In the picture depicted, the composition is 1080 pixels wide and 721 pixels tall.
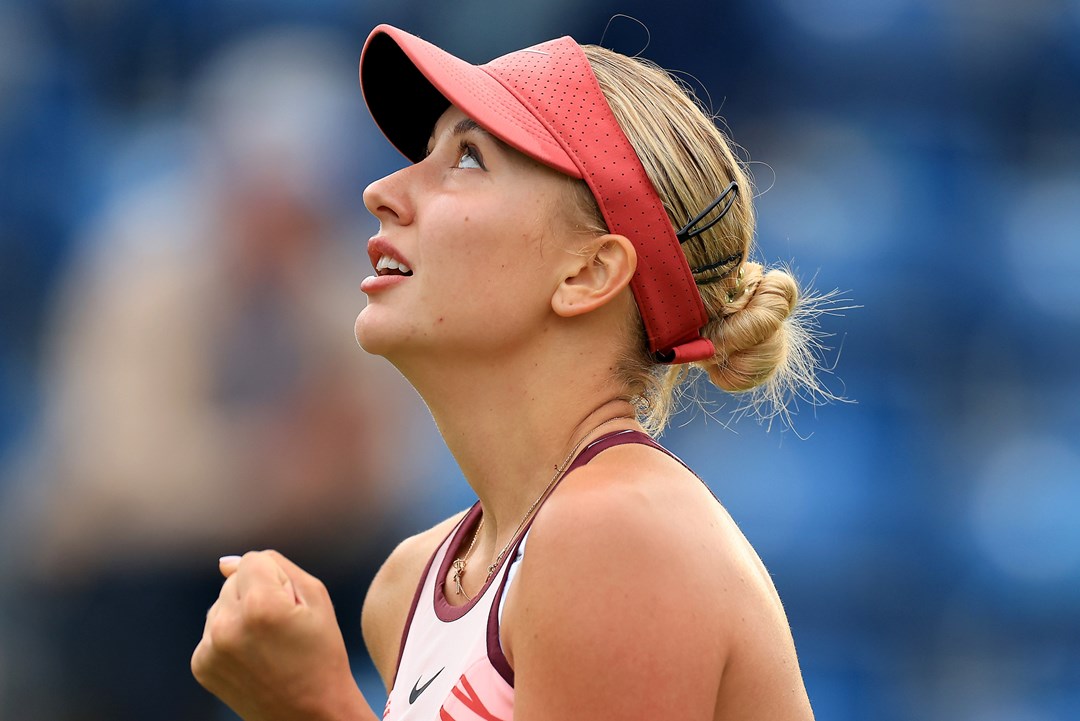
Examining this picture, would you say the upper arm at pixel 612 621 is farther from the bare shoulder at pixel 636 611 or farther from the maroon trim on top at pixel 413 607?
the maroon trim on top at pixel 413 607

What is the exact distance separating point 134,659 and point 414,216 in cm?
203

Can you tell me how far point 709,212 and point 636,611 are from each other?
67 centimetres

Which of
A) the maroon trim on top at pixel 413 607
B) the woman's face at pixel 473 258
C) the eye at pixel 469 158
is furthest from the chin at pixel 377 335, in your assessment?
the maroon trim on top at pixel 413 607

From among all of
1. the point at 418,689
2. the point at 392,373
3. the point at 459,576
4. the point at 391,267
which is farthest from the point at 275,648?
the point at 392,373

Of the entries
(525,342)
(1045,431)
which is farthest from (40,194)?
(1045,431)

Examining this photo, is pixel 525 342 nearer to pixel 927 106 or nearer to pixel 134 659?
→ pixel 134 659

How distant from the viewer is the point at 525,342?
171cm

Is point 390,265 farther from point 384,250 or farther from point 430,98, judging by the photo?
point 430,98

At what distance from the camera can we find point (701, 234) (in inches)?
69.5

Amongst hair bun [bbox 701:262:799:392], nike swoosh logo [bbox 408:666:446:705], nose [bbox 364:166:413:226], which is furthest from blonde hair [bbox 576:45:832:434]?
nike swoosh logo [bbox 408:666:446:705]

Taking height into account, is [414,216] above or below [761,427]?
above

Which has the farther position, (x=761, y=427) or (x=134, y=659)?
(x=761, y=427)

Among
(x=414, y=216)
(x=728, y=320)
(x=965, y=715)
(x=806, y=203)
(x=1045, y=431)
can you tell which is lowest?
(x=965, y=715)

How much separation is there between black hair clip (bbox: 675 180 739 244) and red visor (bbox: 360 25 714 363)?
0.02 meters
